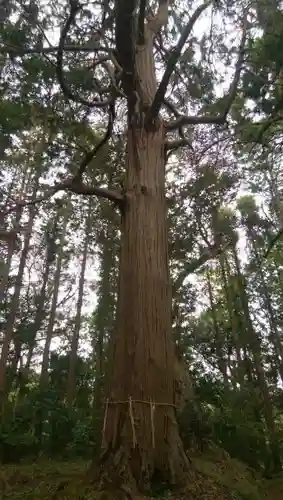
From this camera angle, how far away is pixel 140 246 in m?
3.64

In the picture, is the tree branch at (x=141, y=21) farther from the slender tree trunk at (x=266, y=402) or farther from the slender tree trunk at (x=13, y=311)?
Answer: the slender tree trunk at (x=266, y=402)

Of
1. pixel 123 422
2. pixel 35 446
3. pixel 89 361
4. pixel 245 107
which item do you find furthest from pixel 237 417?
pixel 89 361

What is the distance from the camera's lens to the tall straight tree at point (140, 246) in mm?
2766

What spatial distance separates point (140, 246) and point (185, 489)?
1.93m

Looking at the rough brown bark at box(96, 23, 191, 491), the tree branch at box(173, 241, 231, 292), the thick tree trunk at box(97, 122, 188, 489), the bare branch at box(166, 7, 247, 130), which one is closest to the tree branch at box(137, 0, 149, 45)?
the bare branch at box(166, 7, 247, 130)

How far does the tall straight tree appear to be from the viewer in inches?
109

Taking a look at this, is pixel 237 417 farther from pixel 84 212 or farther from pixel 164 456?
pixel 84 212

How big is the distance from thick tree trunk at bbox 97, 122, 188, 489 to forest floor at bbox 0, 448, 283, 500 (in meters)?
0.17

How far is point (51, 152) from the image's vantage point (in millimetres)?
5148

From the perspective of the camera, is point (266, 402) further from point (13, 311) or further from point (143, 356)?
point (143, 356)

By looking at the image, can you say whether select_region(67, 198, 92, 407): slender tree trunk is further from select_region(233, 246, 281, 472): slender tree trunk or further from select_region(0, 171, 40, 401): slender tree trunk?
select_region(233, 246, 281, 472): slender tree trunk

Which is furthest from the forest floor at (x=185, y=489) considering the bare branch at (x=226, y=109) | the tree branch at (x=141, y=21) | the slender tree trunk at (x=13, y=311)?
the slender tree trunk at (x=13, y=311)

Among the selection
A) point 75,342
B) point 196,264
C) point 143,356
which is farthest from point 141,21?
point 75,342

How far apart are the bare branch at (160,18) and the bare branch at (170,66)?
3.67ft
